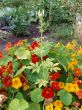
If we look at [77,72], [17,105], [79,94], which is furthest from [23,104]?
[77,72]

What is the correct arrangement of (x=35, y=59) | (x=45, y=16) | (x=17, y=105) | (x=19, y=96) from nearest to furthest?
1. (x=17, y=105)
2. (x=19, y=96)
3. (x=35, y=59)
4. (x=45, y=16)

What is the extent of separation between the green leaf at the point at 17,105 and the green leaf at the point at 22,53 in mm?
348

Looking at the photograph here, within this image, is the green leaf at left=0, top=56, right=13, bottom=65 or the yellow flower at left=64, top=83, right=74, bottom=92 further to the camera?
the green leaf at left=0, top=56, right=13, bottom=65

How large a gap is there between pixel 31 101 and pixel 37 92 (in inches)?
4.4

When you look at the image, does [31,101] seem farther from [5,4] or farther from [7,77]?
[5,4]

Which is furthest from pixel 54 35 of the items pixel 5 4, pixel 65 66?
pixel 65 66

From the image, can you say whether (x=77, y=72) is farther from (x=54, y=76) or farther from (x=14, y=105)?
(x=14, y=105)

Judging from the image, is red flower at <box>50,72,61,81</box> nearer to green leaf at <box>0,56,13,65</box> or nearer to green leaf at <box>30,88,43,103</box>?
green leaf at <box>30,88,43,103</box>

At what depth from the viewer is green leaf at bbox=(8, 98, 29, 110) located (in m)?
2.45

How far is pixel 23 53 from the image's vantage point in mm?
2721

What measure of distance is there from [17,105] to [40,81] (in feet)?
0.70

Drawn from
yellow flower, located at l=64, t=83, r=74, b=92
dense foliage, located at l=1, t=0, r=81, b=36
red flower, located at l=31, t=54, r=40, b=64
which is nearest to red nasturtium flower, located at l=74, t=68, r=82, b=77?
yellow flower, located at l=64, t=83, r=74, b=92

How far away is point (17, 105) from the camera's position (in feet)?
8.04

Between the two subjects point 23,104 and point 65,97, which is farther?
point 65,97
